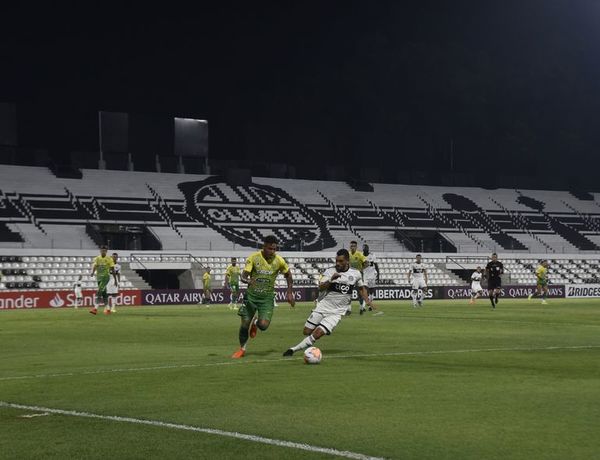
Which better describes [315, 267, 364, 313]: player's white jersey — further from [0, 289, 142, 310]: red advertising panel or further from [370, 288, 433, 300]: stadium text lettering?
[370, 288, 433, 300]: stadium text lettering

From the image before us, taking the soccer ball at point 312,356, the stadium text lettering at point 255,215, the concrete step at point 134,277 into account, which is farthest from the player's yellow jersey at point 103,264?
the stadium text lettering at point 255,215

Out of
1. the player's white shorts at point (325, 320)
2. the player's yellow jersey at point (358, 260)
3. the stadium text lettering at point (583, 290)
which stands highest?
the player's yellow jersey at point (358, 260)

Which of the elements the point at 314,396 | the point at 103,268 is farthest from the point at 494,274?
the point at 314,396

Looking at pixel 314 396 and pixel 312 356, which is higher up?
pixel 312 356

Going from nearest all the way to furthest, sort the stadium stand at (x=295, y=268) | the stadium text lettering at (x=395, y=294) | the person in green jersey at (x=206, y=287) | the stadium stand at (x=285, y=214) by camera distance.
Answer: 1. the person in green jersey at (x=206, y=287)
2. the stadium stand at (x=295, y=268)
3. the stadium text lettering at (x=395, y=294)
4. the stadium stand at (x=285, y=214)

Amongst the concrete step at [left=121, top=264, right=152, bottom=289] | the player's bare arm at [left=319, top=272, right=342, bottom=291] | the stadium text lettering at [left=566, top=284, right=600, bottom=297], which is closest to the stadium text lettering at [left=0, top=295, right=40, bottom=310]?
the concrete step at [left=121, top=264, right=152, bottom=289]

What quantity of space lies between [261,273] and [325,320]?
5.65 feet

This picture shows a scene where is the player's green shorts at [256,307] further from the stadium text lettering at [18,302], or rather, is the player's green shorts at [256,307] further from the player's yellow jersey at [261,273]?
the stadium text lettering at [18,302]

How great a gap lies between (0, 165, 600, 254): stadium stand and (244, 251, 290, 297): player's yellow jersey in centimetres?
4294

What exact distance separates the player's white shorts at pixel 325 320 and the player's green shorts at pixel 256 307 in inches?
37.0

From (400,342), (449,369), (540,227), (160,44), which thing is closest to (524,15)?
(540,227)

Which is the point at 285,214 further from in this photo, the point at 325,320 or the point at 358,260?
the point at 325,320

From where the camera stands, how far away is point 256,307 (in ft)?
61.3

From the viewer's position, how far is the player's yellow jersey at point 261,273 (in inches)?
736
